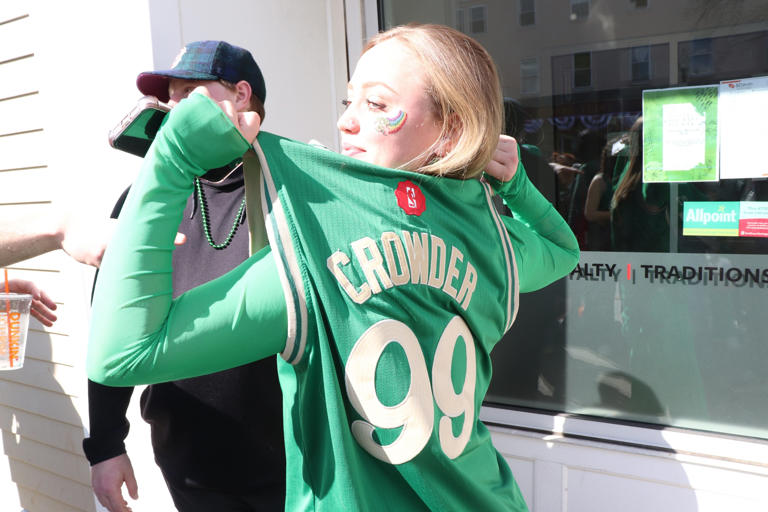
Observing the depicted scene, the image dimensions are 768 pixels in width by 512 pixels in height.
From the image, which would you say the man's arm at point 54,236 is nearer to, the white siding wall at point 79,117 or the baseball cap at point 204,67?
the baseball cap at point 204,67

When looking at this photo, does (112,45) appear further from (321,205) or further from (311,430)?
(311,430)

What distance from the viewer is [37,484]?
11.9 feet

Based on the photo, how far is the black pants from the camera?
5.28 ft

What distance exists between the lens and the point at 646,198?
267 centimetres

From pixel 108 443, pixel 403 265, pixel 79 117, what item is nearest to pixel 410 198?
pixel 403 265

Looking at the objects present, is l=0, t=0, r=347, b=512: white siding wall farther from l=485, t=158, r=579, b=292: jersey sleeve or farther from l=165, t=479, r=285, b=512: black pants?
l=485, t=158, r=579, b=292: jersey sleeve

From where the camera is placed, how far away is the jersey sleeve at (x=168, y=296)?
872 mm

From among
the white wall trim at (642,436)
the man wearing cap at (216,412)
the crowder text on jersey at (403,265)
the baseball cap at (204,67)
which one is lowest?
the white wall trim at (642,436)

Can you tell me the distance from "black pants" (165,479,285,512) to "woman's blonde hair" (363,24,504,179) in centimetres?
101

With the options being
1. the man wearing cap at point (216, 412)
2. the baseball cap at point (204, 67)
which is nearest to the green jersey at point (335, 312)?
the man wearing cap at point (216, 412)

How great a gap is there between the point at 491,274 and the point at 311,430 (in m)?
0.46

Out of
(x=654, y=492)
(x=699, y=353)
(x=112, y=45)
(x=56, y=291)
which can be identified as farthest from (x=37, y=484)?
(x=699, y=353)

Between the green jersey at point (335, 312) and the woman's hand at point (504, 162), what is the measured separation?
28 centimetres

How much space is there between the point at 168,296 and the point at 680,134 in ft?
7.69
